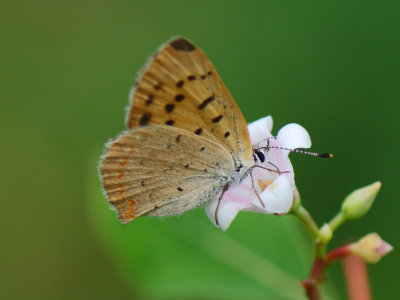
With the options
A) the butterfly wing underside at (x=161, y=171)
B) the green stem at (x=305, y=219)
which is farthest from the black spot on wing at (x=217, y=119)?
the green stem at (x=305, y=219)

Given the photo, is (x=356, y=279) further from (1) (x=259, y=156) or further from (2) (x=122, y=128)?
(2) (x=122, y=128)

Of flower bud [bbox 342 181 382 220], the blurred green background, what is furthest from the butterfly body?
the blurred green background

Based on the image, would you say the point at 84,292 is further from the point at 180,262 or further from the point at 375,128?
the point at 375,128

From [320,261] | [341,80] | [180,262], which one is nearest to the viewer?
[320,261]

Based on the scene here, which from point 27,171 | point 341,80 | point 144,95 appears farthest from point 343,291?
point 27,171

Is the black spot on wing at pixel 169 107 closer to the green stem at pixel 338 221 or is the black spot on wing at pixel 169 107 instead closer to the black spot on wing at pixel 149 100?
the black spot on wing at pixel 149 100

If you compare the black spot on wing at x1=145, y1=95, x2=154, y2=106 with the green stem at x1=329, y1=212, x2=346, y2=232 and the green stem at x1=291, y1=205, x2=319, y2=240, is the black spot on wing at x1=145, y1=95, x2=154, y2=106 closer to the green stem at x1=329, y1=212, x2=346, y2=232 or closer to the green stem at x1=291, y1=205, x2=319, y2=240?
Result: the green stem at x1=291, y1=205, x2=319, y2=240
